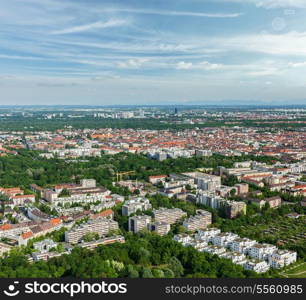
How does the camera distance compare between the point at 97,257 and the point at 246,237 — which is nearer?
the point at 97,257

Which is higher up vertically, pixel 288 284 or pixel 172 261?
pixel 288 284

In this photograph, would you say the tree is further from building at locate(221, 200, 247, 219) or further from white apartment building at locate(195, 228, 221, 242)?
building at locate(221, 200, 247, 219)

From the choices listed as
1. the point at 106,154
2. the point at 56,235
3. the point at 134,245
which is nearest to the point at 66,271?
the point at 134,245

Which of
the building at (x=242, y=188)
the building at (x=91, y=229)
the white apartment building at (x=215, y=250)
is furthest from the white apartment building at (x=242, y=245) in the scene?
the building at (x=242, y=188)

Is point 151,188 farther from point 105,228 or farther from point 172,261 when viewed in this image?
point 172,261

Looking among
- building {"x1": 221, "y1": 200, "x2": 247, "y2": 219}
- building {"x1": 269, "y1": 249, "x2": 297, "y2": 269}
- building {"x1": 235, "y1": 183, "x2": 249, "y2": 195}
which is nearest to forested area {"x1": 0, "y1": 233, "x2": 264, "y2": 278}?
building {"x1": 269, "y1": 249, "x2": 297, "y2": 269}

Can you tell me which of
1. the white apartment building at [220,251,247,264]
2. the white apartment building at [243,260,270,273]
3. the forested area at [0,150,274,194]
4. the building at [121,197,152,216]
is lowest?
the white apartment building at [243,260,270,273]

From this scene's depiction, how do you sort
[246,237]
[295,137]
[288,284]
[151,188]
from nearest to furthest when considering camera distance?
[288,284], [246,237], [151,188], [295,137]
